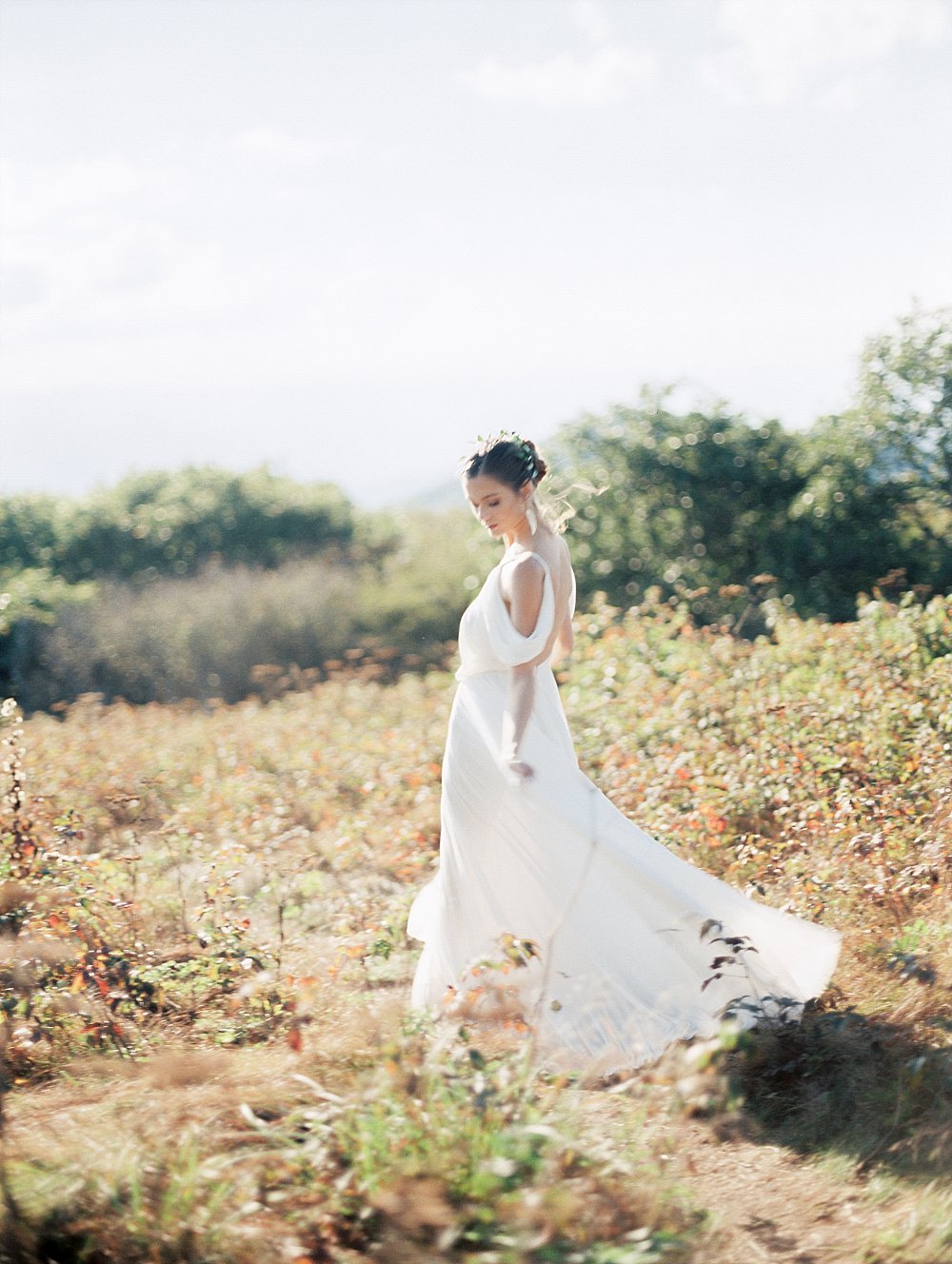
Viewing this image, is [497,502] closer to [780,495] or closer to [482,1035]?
[482,1035]

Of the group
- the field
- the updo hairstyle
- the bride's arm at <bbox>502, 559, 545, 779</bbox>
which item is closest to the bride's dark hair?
the updo hairstyle

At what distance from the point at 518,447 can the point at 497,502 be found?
0.22 metres

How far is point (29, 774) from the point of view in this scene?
7.90 metres

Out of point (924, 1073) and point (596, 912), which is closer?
point (924, 1073)

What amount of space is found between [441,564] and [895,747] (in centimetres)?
1079

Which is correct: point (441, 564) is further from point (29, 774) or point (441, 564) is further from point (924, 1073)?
point (924, 1073)

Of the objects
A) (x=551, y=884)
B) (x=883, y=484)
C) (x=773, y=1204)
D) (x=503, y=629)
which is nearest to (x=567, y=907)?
(x=551, y=884)

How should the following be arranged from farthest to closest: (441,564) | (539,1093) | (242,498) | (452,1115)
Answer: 1. (242,498)
2. (441,564)
3. (539,1093)
4. (452,1115)

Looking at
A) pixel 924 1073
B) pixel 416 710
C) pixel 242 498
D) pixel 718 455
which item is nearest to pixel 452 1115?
pixel 924 1073

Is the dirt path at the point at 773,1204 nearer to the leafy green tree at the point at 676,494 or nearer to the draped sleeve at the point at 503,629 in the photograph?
the draped sleeve at the point at 503,629

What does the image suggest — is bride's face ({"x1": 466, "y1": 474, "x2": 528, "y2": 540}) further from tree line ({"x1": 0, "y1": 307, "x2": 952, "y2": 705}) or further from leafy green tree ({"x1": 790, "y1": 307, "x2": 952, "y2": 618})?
leafy green tree ({"x1": 790, "y1": 307, "x2": 952, "y2": 618})

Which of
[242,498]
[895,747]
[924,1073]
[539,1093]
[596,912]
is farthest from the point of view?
[242,498]

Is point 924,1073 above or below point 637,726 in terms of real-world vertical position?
below

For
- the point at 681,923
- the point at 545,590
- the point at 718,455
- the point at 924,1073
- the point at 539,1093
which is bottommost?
the point at 539,1093
